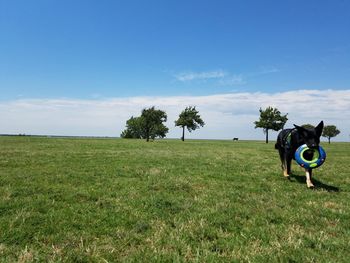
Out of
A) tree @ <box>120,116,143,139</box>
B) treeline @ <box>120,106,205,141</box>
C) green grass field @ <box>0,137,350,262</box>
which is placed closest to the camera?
green grass field @ <box>0,137,350,262</box>

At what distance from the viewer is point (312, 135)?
11344 millimetres

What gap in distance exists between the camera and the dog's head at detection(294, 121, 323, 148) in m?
11.2

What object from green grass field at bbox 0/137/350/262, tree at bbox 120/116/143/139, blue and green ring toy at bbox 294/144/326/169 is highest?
tree at bbox 120/116/143/139

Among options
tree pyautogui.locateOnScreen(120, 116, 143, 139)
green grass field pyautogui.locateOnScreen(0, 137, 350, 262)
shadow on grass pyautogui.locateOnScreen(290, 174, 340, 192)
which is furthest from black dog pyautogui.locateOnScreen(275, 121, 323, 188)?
tree pyautogui.locateOnScreen(120, 116, 143, 139)

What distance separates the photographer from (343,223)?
6898 mm

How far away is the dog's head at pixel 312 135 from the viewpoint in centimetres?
1117

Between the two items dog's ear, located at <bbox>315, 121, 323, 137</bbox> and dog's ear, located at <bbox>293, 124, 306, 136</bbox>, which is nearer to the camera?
dog's ear, located at <bbox>315, 121, 323, 137</bbox>

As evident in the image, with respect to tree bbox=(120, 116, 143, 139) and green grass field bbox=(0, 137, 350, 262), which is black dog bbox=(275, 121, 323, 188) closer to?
green grass field bbox=(0, 137, 350, 262)

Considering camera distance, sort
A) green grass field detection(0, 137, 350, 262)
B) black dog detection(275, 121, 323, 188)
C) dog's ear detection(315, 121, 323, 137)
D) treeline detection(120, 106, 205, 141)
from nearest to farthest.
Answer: green grass field detection(0, 137, 350, 262) < dog's ear detection(315, 121, 323, 137) < black dog detection(275, 121, 323, 188) < treeline detection(120, 106, 205, 141)

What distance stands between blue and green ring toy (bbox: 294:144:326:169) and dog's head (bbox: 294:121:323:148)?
20cm

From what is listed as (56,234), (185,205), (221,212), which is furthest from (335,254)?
(56,234)

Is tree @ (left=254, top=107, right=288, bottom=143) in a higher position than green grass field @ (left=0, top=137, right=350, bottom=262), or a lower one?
higher

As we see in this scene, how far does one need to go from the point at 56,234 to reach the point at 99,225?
913 mm

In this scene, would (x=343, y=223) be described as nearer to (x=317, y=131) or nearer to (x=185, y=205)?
(x=185, y=205)
